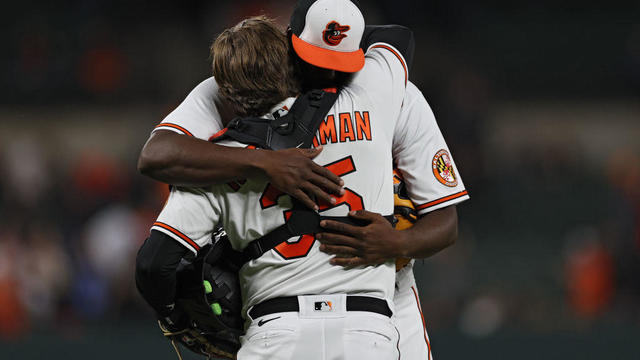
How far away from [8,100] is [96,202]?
305cm

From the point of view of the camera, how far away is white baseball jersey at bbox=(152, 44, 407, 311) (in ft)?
7.96


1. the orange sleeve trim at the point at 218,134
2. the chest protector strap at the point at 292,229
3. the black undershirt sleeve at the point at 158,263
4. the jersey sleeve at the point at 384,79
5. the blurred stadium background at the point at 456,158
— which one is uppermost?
the jersey sleeve at the point at 384,79

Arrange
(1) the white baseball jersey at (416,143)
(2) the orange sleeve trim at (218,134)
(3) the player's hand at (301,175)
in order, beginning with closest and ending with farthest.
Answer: (3) the player's hand at (301,175) → (2) the orange sleeve trim at (218,134) → (1) the white baseball jersey at (416,143)

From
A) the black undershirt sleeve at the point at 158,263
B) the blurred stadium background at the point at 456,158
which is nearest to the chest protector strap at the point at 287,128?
the black undershirt sleeve at the point at 158,263

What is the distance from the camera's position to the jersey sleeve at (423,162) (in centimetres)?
271

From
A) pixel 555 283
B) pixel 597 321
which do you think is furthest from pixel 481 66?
pixel 597 321

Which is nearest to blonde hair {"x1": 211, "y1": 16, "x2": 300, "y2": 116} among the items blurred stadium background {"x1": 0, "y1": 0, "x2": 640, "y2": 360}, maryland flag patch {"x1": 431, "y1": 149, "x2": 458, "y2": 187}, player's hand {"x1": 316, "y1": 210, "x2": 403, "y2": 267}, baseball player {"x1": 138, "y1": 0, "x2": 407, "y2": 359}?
baseball player {"x1": 138, "y1": 0, "x2": 407, "y2": 359}

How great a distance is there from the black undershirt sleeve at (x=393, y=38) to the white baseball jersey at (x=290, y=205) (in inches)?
14.7

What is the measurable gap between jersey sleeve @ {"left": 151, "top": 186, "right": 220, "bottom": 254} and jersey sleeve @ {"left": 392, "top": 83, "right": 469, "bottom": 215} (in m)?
0.68

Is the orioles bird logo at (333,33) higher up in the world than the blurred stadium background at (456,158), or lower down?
higher up

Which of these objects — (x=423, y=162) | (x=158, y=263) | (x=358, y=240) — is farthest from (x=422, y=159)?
(x=158, y=263)

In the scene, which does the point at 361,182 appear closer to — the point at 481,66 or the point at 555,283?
the point at 555,283

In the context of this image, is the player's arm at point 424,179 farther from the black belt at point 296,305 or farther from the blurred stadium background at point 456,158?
the blurred stadium background at point 456,158

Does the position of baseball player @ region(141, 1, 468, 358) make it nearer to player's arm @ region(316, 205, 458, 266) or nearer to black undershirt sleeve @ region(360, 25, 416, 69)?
player's arm @ region(316, 205, 458, 266)
